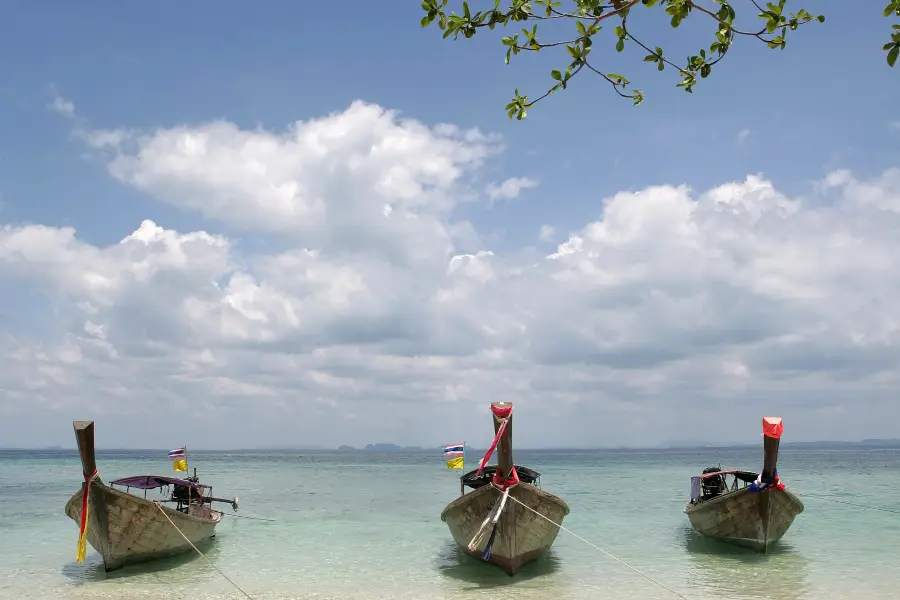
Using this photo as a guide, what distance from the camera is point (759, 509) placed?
18844 mm

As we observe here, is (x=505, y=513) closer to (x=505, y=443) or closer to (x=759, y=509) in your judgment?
(x=505, y=443)

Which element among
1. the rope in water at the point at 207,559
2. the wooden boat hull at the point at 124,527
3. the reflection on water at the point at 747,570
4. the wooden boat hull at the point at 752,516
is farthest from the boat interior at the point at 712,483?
the wooden boat hull at the point at 124,527

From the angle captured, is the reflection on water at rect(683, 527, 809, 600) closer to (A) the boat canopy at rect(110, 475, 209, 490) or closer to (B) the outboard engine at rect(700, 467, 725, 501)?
(B) the outboard engine at rect(700, 467, 725, 501)

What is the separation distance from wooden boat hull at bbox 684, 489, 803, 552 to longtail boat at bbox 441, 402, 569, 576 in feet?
19.5

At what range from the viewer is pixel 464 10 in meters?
4.73

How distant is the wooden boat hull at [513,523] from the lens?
53.2 ft

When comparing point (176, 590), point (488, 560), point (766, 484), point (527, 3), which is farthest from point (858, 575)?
point (527, 3)

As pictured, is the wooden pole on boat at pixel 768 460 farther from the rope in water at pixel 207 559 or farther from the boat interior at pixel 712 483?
the rope in water at pixel 207 559

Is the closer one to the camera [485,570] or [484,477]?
[485,570]

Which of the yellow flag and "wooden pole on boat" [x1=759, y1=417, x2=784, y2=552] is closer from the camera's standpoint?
"wooden pole on boat" [x1=759, y1=417, x2=784, y2=552]

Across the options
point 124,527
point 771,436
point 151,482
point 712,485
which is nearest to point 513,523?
point 771,436

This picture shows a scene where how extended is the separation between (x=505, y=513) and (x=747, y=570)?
7181 mm

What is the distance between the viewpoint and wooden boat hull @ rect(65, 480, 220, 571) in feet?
54.6

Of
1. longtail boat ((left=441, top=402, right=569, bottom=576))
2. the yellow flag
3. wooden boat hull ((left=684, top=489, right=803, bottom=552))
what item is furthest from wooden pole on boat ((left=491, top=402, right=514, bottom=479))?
wooden boat hull ((left=684, top=489, right=803, bottom=552))
